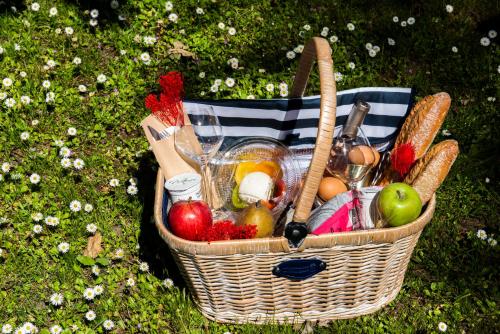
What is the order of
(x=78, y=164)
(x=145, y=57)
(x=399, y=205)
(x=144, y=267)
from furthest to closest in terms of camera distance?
(x=145, y=57) → (x=78, y=164) → (x=144, y=267) → (x=399, y=205)

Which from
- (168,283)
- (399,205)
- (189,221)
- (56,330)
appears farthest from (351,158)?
(56,330)

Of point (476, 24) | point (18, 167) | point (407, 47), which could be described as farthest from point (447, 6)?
point (18, 167)

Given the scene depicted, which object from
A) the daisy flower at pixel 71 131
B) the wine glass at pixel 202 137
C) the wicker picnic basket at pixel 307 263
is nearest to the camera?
the wicker picnic basket at pixel 307 263

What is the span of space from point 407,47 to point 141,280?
2.52 metres

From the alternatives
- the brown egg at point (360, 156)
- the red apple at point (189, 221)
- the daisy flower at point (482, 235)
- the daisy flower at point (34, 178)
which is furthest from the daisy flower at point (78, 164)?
the daisy flower at point (482, 235)

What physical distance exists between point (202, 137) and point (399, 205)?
1.09m

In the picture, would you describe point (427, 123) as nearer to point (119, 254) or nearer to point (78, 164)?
point (119, 254)

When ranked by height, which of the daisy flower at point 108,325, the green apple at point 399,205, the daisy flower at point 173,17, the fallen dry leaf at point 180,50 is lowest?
the daisy flower at point 108,325

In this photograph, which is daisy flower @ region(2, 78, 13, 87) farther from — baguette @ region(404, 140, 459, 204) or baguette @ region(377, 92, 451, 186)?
baguette @ region(404, 140, 459, 204)

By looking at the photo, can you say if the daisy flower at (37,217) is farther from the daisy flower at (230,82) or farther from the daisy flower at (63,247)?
the daisy flower at (230,82)

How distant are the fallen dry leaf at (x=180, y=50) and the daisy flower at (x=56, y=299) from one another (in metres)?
1.96

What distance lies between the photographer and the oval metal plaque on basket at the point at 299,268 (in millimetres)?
2701

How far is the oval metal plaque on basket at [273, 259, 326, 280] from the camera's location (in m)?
2.70

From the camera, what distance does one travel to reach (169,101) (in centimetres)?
310
